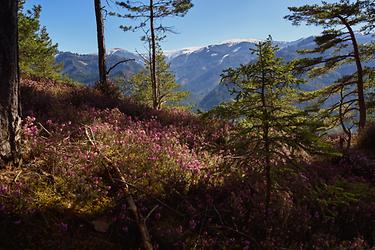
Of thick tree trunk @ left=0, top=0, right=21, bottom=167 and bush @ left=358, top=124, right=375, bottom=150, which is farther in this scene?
bush @ left=358, top=124, right=375, bottom=150

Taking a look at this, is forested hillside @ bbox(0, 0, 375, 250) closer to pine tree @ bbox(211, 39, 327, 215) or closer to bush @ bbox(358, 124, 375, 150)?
pine tree @ bbox(211, 39, 327, 215)

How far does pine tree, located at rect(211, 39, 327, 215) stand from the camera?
4.43m

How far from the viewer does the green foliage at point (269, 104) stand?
443 centimetres

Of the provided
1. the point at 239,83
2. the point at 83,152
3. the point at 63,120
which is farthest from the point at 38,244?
the point at 63,120

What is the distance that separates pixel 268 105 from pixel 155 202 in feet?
6.74

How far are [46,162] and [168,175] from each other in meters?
1.85

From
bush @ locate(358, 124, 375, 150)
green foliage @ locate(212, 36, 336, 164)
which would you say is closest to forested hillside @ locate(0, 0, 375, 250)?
green foliage @ locate(212, 36, 336, 164)

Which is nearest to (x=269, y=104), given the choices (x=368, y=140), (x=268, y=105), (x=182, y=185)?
(x=268, y=105)

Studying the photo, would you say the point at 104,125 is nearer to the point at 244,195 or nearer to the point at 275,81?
the point at 244,195

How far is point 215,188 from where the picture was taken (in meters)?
5.49

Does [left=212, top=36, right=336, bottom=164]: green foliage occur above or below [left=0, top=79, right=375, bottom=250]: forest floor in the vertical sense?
above

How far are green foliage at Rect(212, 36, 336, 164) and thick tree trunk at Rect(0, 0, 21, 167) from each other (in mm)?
2869

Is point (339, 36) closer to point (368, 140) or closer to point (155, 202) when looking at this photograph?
point (368, 140)

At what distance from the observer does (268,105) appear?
4637 mm
